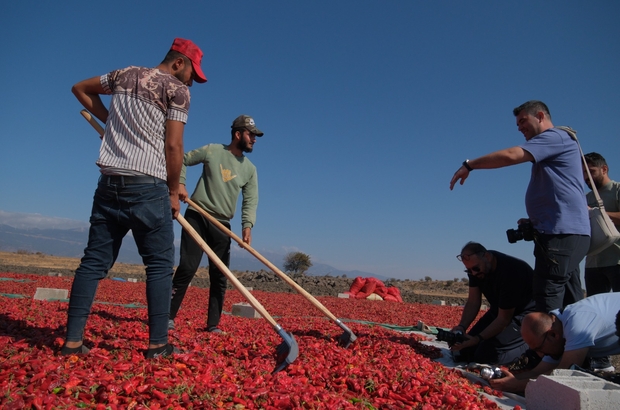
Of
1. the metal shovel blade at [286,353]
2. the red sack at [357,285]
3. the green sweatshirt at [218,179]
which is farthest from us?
the red sack at [357,285]

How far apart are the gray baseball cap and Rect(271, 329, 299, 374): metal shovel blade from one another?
2507 millimetres

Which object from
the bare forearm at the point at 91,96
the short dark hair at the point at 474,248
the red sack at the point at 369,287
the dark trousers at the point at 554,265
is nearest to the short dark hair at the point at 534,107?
the dark trousers at the point at 554,265

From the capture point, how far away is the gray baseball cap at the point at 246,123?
4.91 meters

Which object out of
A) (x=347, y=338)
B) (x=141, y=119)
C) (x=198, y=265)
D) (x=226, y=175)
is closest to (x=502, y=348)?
(x=347, y=338)

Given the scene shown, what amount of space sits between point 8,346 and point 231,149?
9.17ft

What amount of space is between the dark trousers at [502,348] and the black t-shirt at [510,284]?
0.59 ft

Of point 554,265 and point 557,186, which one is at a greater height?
point 557,186

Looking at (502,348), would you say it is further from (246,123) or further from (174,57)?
(174,57)

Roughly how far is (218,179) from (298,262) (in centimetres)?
4025

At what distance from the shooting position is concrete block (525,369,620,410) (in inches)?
91.1

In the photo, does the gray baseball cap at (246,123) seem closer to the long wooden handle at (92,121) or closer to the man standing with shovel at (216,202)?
the man standing with shovel at (216,202)

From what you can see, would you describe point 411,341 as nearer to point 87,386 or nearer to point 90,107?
point 87,386

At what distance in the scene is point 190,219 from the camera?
4.65 metres

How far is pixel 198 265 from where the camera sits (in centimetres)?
457
